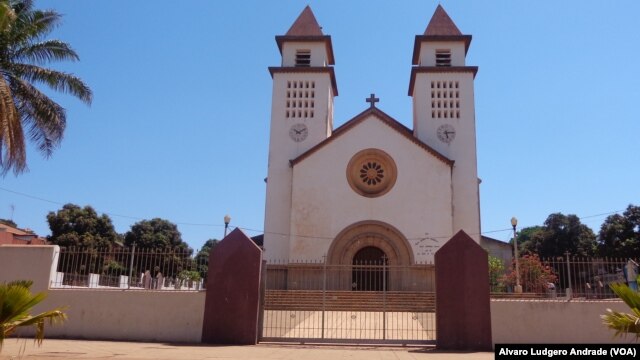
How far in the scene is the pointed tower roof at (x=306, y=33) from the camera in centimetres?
2892

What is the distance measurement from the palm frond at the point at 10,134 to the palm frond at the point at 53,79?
0.97 m

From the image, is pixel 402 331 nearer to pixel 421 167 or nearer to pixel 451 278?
pixel 451 278

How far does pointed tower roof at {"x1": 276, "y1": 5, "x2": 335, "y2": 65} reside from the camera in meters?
28.9

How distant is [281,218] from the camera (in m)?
26.6

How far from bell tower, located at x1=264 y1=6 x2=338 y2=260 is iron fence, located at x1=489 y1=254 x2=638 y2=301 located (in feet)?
34.0

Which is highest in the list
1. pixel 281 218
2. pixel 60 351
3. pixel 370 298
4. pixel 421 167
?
pixel 421 167

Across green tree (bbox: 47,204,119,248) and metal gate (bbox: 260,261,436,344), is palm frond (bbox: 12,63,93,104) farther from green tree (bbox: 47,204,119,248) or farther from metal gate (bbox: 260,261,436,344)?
green tree (bbox: 47,204,119,248)

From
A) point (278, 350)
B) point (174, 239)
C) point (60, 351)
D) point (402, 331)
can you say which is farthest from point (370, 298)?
point (174, 239)

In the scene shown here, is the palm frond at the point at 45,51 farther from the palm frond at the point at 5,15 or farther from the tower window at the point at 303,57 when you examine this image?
the tower window at the point at 303,57

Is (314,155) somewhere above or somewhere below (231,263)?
above

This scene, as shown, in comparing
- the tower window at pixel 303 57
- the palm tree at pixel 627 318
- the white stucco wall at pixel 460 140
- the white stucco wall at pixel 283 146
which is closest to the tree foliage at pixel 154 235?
the white stucco wall at pixel 283 146

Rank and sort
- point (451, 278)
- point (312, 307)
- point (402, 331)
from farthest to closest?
point (312, 307) < point (402, 331) < point (451, 278)

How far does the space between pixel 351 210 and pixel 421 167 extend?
3.95 m

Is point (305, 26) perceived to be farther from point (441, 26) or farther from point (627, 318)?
point (627, 318)
